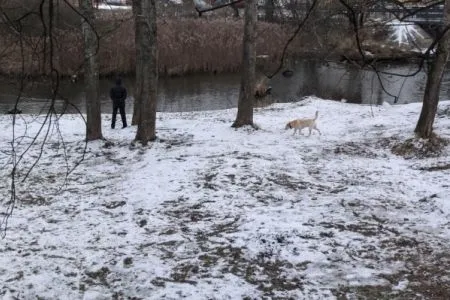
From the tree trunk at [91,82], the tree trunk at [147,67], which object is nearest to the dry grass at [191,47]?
the tree trunk at [91,82]

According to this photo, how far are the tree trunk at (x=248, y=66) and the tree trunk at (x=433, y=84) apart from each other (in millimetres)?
4364

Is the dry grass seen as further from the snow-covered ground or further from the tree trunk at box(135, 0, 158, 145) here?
the snow-covered ground

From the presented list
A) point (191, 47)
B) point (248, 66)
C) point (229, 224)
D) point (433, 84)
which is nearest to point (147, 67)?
point (248, 66)

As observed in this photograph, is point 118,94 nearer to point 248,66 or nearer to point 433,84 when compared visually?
point 248,66

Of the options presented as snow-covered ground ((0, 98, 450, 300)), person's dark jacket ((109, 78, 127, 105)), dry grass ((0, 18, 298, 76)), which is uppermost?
dry grass ((0, 18, 298, 76))

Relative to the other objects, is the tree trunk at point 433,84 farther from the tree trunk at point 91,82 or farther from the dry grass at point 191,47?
the dry grass at point 191,47

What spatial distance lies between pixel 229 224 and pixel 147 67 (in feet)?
18.8

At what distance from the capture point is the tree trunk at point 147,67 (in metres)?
11.3

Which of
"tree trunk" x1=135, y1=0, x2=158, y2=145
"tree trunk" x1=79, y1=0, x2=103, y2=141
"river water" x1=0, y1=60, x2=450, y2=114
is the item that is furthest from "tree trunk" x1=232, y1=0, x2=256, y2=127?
"river water" x1=0, y1=60, x2=450, y2=114

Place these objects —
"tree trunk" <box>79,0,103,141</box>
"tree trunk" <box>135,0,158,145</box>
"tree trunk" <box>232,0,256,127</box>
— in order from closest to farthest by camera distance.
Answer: "tree trunk" <box>135,0,158,145</box> < "tree trunk" <box>79,0,103,141</box> < "tree trunk" <box>232,0,256,127</box>

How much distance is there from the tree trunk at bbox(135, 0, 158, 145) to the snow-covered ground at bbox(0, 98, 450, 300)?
1.91 ft

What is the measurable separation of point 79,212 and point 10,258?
1.70m

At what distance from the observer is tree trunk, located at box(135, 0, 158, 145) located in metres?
11.3

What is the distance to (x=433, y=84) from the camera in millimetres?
11180
